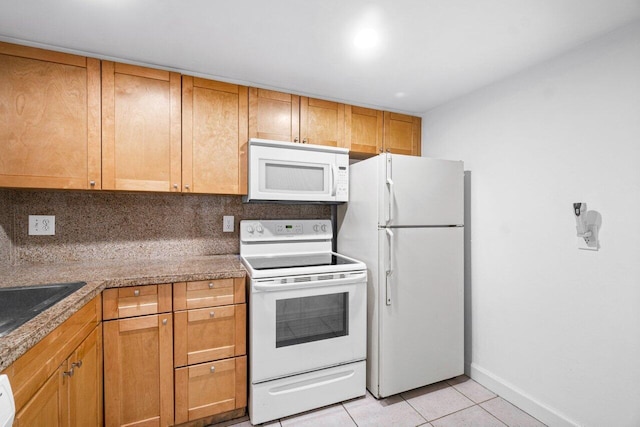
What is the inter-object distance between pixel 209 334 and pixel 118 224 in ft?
3.51

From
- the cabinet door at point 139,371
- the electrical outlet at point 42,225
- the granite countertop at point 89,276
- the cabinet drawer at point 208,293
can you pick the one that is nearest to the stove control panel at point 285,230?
the granite countertop at point 89,276

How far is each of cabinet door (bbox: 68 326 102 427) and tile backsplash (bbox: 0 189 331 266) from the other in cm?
76

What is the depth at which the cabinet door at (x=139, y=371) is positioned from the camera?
155cm

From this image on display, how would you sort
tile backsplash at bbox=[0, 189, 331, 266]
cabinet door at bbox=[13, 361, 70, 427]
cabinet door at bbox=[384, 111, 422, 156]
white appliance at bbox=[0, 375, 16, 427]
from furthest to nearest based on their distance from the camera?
cabinet door at bbox=[384, 111, 422, 156], tile backsplash at bbox=[0, 189, 331, 266], cabinet door at bbox=[13, 361, 70, 427], white appliance at bbox=[0, 375, 16, 427]

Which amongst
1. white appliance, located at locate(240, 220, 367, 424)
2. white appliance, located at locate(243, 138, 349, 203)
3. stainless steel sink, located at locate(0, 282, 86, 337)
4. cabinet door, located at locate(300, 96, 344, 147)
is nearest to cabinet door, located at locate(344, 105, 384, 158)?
cabinet door, located at locate(300, 96, 344, 147)

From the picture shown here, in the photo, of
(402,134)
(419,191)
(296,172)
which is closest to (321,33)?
(296,172)

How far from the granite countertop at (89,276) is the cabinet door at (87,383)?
0.22 metres

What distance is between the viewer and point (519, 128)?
6.51 feet

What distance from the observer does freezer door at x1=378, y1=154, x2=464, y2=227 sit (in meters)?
1.97

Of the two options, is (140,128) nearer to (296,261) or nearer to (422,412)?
(296,261)

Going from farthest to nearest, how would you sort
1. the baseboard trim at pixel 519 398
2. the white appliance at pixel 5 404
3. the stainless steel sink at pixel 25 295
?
the baseboard trim at pixel 519 398 → the stainless steel sink at pixel 25 295 → the white appliance at pixel 5 404

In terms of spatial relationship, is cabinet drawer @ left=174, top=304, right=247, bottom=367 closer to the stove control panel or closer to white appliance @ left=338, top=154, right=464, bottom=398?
the stove control panel

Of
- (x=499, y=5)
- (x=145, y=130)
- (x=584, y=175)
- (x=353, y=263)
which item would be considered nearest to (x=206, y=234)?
(x=145, y=130)

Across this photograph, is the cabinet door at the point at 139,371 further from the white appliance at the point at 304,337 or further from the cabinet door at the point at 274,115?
the cabinet door at the point at 274,115
